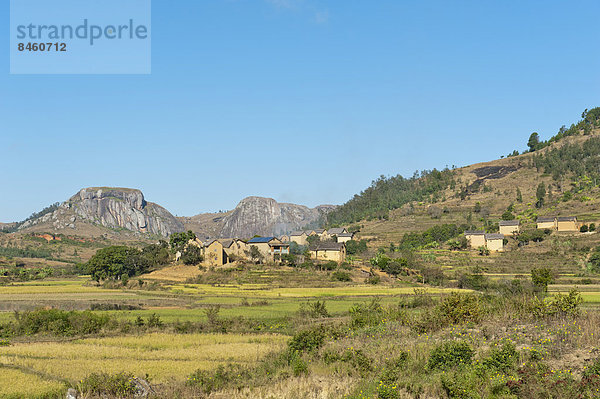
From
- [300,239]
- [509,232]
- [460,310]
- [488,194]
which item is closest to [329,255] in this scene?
[509,232]

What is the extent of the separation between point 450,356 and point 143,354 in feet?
49.9

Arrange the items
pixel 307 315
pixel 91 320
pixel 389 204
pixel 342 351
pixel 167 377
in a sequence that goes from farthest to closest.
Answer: pixel 389 204 < pixel 307 315 < pixel 91 320 < pixel 342 351 < pixel 167 377

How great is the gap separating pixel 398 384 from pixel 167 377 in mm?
9396

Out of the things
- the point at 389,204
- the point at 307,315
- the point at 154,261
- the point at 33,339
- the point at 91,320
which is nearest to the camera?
the point at 33,339

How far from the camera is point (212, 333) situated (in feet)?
105

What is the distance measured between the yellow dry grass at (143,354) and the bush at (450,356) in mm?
8536

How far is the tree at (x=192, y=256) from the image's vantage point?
83438 mm

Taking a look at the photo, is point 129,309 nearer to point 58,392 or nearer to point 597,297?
point 58,392

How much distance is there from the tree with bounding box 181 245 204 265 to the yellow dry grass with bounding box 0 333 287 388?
2094 inches

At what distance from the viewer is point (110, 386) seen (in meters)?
17.5

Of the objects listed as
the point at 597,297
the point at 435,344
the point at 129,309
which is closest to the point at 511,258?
the point at 597,297

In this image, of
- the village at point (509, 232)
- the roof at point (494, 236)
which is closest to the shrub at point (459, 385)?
the village at point (509, 232)

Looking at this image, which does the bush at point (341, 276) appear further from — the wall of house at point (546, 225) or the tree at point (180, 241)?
the wall of house at point (546, 225)

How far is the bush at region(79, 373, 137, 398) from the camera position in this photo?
683 inches
